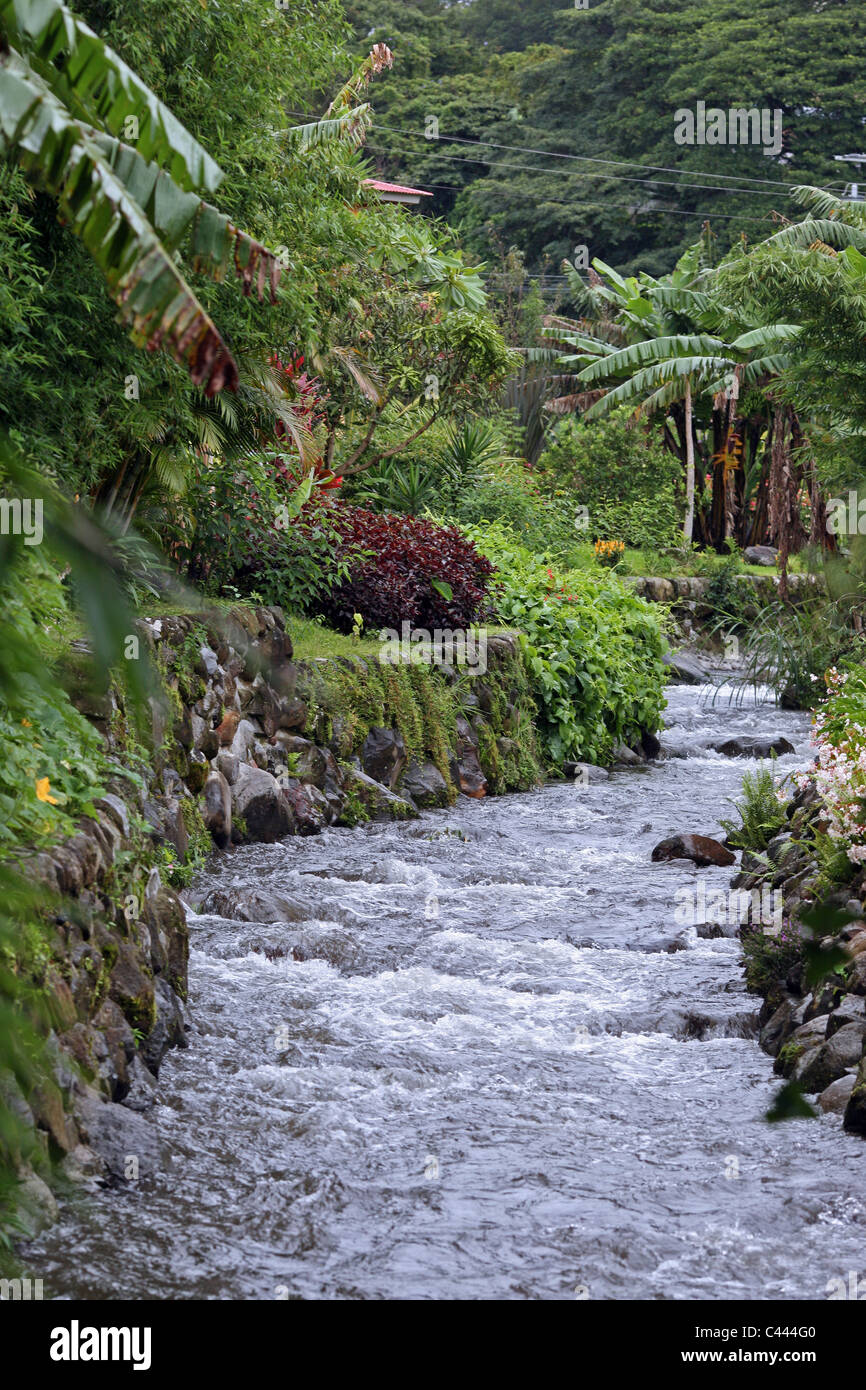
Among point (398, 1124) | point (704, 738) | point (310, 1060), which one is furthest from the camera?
→ point (704, 738)

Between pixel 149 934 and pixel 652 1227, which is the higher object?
pixel 149 934

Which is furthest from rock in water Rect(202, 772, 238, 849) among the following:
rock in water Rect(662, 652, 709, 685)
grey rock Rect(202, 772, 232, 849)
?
rock in water Rect(662, 652, 709, 685)

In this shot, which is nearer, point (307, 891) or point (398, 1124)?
point (398, 1124)

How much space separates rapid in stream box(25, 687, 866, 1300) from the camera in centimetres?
397

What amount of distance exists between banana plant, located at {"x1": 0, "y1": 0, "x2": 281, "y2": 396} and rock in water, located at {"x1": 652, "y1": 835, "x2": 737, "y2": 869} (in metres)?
7.10

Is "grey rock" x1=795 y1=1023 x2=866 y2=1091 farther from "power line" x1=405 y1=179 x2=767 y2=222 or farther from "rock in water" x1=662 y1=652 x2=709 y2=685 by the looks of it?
"power line" x1=405 y1=179 x2=767 y2=222

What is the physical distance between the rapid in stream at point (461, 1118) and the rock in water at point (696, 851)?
65cm

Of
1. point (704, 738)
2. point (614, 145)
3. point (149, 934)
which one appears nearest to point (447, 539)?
point (704, 738)

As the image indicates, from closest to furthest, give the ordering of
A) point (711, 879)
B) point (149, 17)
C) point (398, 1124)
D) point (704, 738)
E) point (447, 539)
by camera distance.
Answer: point (398, 1124) < point (149, 17) < point (711, 879) < point (447, 539) < point (704, 738)

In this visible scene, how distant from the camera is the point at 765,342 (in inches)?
993

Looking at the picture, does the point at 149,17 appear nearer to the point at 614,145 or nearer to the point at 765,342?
the point at 765,342

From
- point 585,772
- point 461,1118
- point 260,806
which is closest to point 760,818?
point 585,772

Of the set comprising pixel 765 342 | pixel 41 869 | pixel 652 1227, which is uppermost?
pixel 765 342
